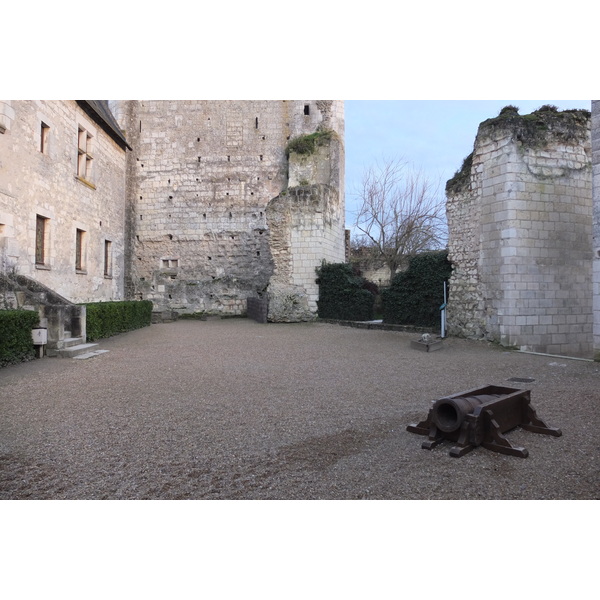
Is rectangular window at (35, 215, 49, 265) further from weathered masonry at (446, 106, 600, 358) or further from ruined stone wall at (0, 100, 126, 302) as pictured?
weathered masonry at (446, 106, 600, 358)

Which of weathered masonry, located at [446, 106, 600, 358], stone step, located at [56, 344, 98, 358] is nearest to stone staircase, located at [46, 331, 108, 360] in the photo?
stone step, located at [56, 344, 98, 358]

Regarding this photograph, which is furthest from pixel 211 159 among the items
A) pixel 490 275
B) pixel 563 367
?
pixel 563 367

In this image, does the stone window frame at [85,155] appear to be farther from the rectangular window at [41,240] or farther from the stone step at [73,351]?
the stone step at [73,351]

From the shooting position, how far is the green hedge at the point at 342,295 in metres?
13.8

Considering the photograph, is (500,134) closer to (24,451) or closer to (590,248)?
(590,248)

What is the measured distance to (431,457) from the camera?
338cm

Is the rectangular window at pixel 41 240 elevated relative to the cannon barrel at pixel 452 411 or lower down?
elevated

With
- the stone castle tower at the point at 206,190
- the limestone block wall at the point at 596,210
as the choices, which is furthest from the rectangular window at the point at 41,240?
the limestone block wall at the point at 596,210

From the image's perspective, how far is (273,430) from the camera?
407cm

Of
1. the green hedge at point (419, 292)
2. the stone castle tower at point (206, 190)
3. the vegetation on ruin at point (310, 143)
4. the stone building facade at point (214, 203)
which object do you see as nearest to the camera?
the green hedge at point (419, 292)

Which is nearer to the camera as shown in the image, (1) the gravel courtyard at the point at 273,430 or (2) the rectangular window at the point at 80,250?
(1) the gravel courtyard at the point at 273,430

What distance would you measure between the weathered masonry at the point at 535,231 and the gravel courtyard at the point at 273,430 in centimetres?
151

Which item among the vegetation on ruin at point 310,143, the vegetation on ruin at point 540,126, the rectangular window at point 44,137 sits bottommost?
the vegetation on ruin at point 540,126

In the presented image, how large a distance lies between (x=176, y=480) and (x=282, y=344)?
22.9 ft
